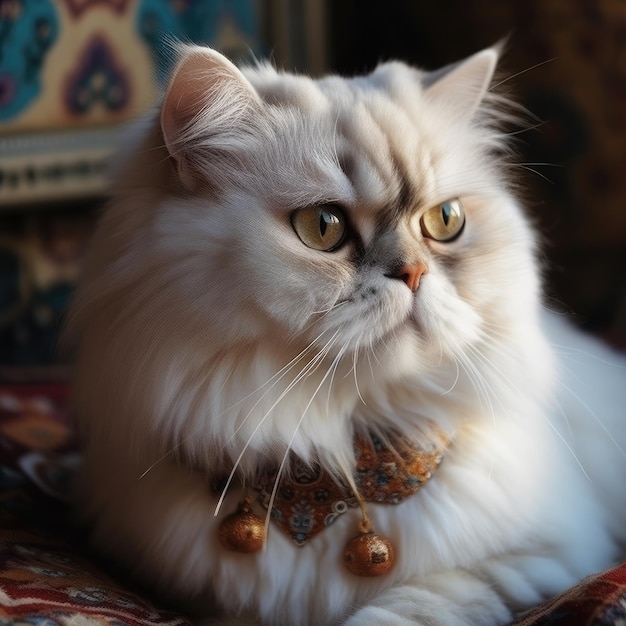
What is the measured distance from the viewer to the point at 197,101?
99 centimetres

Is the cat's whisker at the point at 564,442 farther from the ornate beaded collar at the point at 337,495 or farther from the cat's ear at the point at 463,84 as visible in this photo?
the cat's ear at the point at 463,84

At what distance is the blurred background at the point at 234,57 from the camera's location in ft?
6.72

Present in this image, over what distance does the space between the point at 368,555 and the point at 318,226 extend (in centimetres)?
40

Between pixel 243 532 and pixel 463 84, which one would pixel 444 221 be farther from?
pixel 243 532

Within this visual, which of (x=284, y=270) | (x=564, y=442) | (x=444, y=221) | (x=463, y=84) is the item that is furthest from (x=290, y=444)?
(x=463, y=84)

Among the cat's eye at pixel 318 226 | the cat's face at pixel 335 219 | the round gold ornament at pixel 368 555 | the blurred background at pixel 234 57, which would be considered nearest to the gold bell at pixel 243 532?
the round gold ornament at pixel 368 555

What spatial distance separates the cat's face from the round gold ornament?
23cm

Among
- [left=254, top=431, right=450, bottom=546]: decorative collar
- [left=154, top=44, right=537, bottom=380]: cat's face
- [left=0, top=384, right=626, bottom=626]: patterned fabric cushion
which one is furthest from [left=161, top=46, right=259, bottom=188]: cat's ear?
[left=0, top=384, right=626, bottom=626]: patterned fabric cushion

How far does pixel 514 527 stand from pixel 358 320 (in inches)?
14.9

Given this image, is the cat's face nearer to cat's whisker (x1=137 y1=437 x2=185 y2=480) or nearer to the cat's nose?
the cat's nose

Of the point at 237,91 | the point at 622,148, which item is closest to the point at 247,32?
the point at 622,148

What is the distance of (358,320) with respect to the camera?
0.93 meters

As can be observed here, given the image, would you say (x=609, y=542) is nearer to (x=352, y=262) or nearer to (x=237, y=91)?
(x=352, y=262)

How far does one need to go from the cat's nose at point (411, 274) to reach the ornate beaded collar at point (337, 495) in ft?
0.75
